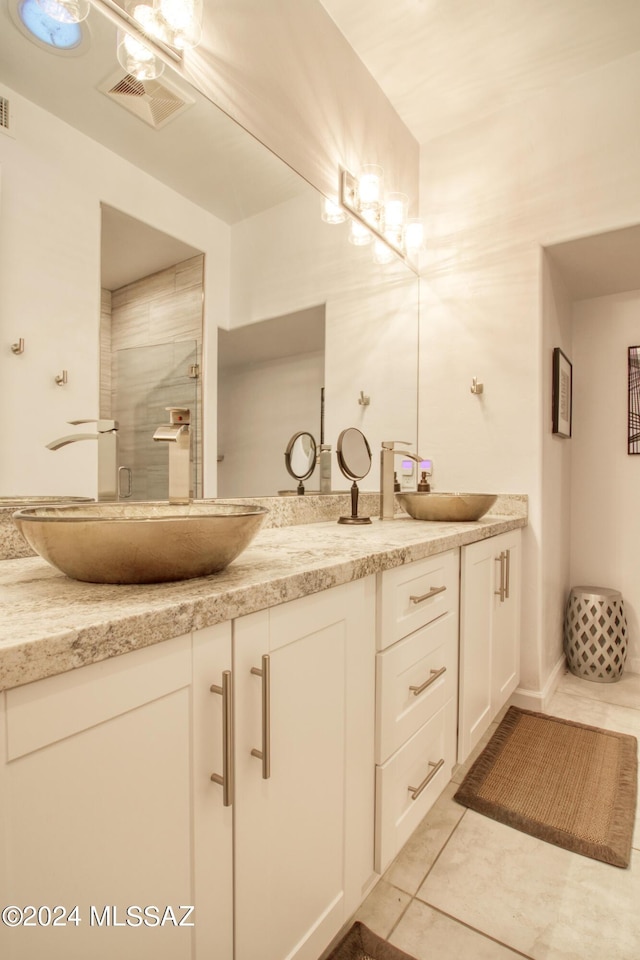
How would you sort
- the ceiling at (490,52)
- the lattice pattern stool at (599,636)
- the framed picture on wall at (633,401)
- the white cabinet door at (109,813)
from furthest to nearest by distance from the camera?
the framed picture on wall at (633,401), the lattice pattern stool at (599,636), the ceiling at (490,52), the white cabinet door at (109,813)

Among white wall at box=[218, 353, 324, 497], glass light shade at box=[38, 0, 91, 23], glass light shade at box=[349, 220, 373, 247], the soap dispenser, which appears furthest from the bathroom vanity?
glass light shade at box=[349, 220, 373, 247]

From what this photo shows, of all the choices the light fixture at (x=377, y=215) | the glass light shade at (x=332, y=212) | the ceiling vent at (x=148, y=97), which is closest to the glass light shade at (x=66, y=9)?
the ceiling vent at (x=148, y=97)

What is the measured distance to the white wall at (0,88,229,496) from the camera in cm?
91

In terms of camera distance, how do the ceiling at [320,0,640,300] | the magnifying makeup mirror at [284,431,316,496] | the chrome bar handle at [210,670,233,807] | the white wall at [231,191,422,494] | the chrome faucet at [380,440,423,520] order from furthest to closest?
1. the chrome faucet at [380,440,423,520]
2. the ceiling at [320,0,640,300]
3. the magnifying makeup mirror at [284,431,316,496]
4. the white wall at [231,191,422,494]
5. the chrome bar handle at [210,670,233,807]

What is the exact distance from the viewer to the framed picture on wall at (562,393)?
221 cm

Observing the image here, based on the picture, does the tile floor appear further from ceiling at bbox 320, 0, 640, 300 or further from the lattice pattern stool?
ceiling at bbox 320, 0, 640, 300

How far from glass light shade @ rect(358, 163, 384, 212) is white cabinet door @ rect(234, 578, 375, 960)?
5.76 ft

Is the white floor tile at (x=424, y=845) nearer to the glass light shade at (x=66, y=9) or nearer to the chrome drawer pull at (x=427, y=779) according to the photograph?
the chrome drawer pull at (x=427, y=779)

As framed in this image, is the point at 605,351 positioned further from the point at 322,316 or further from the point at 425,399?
the point at 322,316

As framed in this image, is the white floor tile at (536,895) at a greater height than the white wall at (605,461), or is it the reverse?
the white wall at (605,461)

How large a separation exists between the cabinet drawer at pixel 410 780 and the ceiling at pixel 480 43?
7.63 feet

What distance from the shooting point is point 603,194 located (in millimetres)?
1963

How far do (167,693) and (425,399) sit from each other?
2118mm

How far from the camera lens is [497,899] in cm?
111
